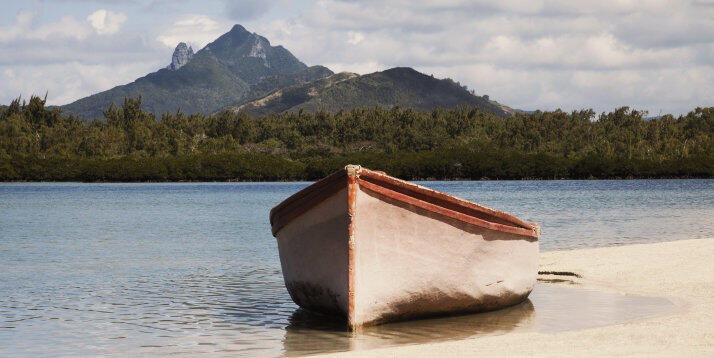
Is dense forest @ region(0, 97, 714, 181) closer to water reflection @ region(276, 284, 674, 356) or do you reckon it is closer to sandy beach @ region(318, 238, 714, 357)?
sandy beach @ region(318, 238, 714, 357)

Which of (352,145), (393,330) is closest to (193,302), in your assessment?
(393,330)

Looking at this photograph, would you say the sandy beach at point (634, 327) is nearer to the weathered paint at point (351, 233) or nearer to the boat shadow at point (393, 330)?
the boat shadow at point (393, 330)

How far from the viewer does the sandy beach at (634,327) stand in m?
9.00

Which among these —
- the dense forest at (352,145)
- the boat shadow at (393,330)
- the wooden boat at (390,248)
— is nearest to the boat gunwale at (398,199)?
the wooden boat at (390,248)

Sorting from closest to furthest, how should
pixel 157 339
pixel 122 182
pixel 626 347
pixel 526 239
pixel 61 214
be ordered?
pixel 626 347 → pixel 157 339 → pixel 526 239 → pixel 61 214 → pixel 122 182

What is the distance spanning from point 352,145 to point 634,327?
4907 inches

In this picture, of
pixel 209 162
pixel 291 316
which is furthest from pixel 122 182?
pixel 291 316

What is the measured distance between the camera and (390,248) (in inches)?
427

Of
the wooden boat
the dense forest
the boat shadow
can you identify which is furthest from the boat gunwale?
the dense forest

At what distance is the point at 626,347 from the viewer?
903 cm

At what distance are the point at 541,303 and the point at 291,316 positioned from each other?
4108 millimetres

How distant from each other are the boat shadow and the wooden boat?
0.60 ft

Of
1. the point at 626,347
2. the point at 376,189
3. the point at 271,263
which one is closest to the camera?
the point at 626,347

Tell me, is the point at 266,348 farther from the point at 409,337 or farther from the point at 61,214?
the point at 61,214
